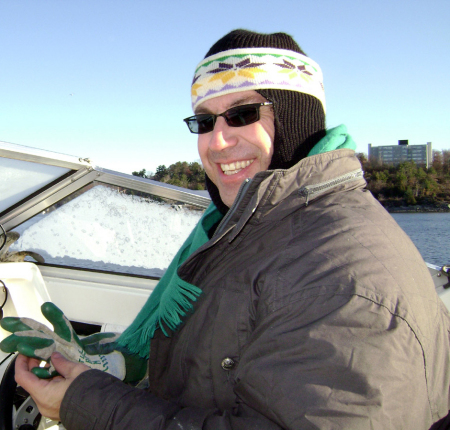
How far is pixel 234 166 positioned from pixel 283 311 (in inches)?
27.7

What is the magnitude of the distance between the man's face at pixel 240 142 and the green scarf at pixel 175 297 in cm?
19

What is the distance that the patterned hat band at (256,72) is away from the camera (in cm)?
133

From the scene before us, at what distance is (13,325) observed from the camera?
1210mm

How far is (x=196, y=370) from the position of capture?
981mm

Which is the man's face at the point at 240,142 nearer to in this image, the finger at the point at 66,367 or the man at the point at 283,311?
the man at the point at 283,311

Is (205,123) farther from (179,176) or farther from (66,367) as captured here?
(179,176)

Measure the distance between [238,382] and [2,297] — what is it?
214 centimetres

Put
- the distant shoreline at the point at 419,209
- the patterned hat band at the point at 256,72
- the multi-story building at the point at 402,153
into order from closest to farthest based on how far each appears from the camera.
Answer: the patterned hat band at the point at 256,72, the distant shoreline at the point at 419,209, the multi-story building at the point at 402,153

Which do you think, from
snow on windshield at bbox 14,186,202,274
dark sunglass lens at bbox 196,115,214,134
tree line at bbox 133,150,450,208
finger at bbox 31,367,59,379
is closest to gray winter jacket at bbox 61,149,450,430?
finger at bbox 31,367,59,379

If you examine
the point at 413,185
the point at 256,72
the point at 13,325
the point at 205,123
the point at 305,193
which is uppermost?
the point at 256,72

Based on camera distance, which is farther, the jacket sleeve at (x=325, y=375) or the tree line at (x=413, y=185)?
the tree line at (x=413, y=185)

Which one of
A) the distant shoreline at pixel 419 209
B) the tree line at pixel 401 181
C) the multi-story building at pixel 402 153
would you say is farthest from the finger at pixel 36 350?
the multi-story building at pixel 402 153

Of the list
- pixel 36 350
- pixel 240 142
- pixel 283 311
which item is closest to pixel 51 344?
pixel 36 350

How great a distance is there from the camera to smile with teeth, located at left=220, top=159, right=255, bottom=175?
1.38 metres
